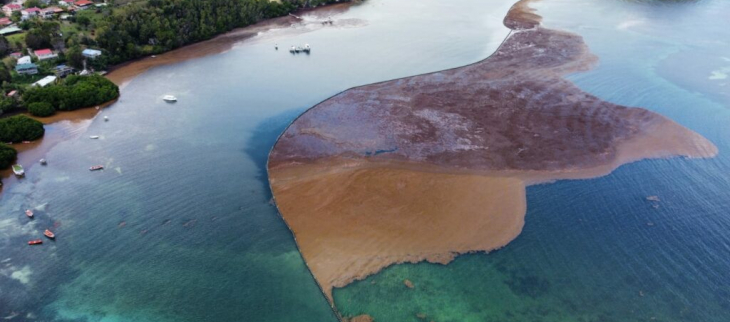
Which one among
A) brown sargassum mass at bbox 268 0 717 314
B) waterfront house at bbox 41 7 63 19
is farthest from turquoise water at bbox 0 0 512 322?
waterfront house at bbox 41 7 63 19

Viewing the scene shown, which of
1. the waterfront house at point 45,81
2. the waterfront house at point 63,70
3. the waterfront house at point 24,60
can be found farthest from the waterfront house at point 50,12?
the waterfront house at point 45,81

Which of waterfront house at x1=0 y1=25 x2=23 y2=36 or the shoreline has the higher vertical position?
waterfront house at x1=0 y1=25 x2=23 y2=36

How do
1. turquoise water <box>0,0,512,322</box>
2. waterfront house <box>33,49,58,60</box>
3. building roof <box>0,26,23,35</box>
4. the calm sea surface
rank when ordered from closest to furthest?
the calm sea surface → turquoise water <box>0,0,512,322</box> → waterfront house <box>33,49,58,60</box> → building roof <box>0,26,23,35</box>

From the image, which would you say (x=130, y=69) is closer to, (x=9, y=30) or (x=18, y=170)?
(x=9, y=30)

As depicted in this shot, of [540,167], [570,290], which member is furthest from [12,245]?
[540,167]

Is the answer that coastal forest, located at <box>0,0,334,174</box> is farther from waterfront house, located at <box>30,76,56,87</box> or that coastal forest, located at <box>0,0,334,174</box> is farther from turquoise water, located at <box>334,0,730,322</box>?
turquoise water, located at <box>334,0,730,322</box>

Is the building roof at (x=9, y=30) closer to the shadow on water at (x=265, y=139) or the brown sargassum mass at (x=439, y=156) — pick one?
the shadow on water at (x=265, y=139)

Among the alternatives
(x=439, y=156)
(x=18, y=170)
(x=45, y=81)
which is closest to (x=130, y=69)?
(x=45, y=81)
